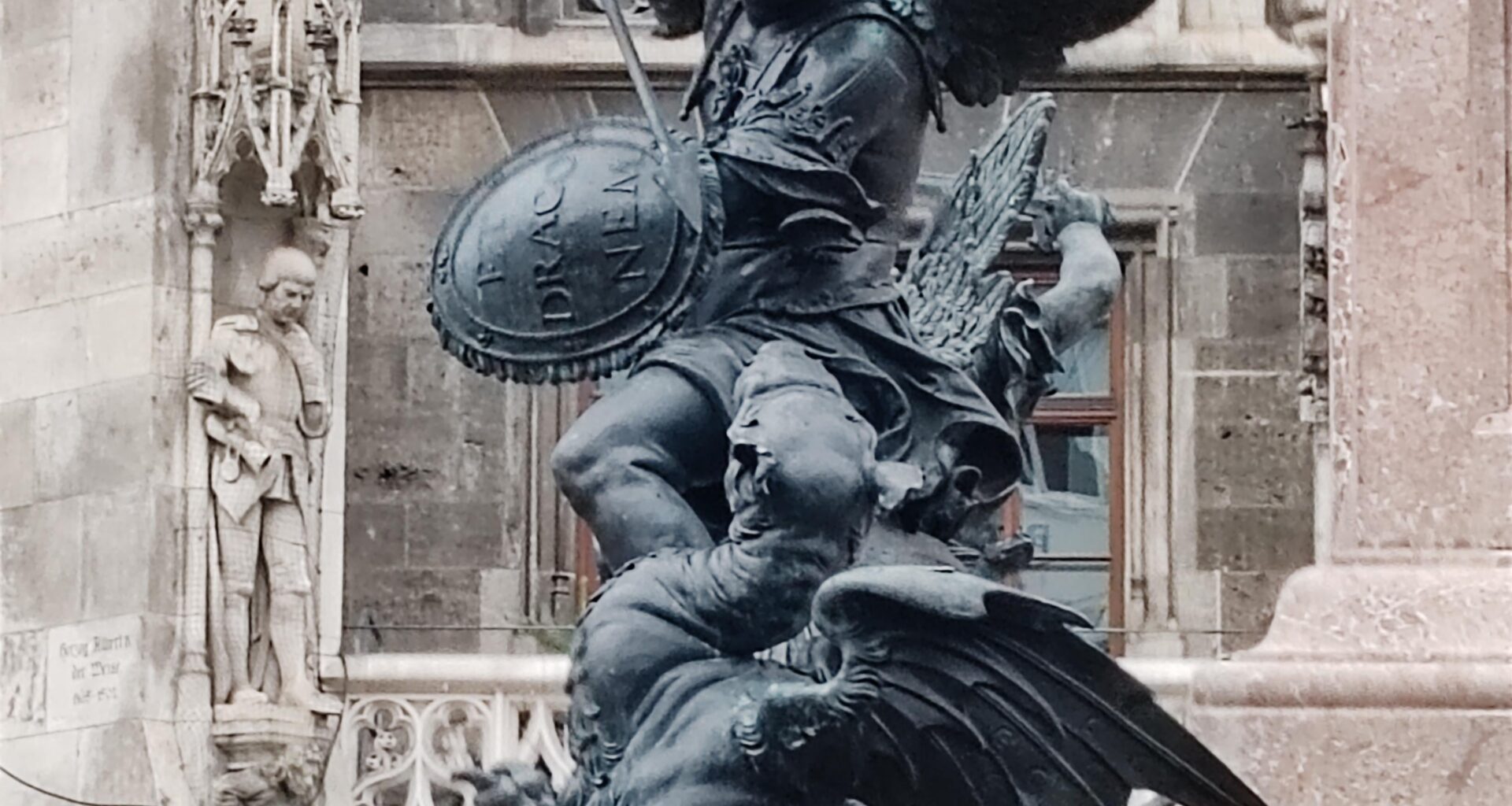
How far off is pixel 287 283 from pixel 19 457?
3.72 feet

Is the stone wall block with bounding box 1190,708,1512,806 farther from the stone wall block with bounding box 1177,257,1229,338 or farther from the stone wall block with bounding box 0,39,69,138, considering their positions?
the stone wall block with bounding box 1177,257,1229,338

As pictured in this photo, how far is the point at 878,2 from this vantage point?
950 centimetres

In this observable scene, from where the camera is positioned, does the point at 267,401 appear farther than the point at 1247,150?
No

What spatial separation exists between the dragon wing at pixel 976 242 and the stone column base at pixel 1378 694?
127 cm

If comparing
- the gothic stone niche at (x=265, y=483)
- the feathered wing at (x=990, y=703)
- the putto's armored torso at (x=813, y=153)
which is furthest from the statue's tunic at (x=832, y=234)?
the gothic stone niche at (x=265, y=483)

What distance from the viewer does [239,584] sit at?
62.8 feet

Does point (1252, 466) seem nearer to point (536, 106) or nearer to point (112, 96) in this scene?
point (536, 106)

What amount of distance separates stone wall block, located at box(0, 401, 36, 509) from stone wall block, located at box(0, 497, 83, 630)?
0.17ft

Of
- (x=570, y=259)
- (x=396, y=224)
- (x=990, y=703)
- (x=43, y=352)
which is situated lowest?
(x=990, y=703)

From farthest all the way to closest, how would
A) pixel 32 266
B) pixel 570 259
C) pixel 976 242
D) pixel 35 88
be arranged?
pixel 35 88 < pixel 32 266 < pixel 976 242 < pixel 570 259

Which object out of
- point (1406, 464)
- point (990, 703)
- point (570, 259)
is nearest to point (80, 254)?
point (1406, 464)

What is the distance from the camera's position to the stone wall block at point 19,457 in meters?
19.5

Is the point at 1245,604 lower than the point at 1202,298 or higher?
lower

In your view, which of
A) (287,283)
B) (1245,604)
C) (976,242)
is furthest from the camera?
Answer: (1245,604)
